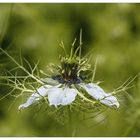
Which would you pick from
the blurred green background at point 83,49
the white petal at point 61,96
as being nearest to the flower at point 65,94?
the white petal at point 61,96

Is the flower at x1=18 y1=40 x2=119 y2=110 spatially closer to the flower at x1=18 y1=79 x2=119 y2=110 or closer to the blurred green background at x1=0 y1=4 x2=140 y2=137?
the flower at x1=18 y1=79 x2=119 y2=110

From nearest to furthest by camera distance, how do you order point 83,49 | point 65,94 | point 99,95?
point 65,94, point 99,95, point 83,49

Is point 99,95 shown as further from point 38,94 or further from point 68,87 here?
point 38,94

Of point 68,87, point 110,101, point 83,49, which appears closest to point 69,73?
point 68,87

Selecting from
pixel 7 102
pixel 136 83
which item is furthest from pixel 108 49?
pixel 7 102

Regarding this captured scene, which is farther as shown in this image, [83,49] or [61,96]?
[83,49]

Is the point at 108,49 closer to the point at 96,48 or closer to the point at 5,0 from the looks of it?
the point at 96,48

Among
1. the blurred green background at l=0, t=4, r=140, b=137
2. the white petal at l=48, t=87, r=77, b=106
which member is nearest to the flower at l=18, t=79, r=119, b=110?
the white petal at l=48, t=87, r=77, b=106
